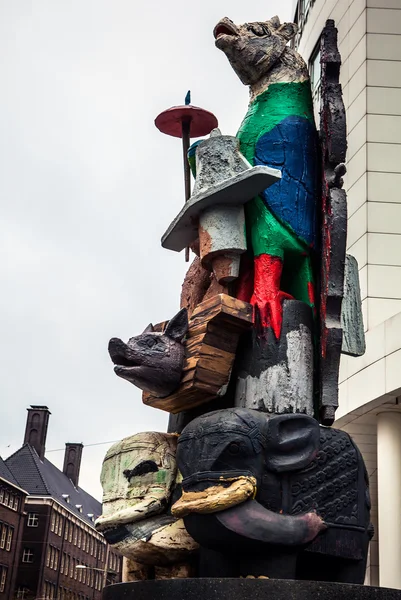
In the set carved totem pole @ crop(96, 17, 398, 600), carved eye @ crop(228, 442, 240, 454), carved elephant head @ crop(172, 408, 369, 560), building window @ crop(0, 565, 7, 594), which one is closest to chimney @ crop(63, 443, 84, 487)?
building window @ crop(0, 565, 7, 594)

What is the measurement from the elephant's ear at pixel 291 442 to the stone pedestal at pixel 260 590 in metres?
0.64

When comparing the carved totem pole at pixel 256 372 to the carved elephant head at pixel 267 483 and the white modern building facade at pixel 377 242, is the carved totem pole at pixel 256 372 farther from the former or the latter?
the white modern building facade at pixel 377 242

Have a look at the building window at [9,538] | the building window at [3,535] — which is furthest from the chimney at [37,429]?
the building window at [3,535]

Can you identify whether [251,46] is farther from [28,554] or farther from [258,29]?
[28,554]

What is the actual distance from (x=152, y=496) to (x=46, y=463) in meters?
56.0

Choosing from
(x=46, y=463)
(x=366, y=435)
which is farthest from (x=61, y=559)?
(x=366, y=435)

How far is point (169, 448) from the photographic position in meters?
4.99

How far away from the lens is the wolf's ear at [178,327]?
4941 mm

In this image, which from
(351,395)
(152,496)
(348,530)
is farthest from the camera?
(351,395)

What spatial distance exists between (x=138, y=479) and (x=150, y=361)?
0.72 metres

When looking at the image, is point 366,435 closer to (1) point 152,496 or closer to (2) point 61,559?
(1) point 152,496

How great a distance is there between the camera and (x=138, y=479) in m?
4.91

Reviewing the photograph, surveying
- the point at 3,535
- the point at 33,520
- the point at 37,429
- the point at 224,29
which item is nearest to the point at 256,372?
the point at 224,29

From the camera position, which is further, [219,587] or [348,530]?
[348,530]
